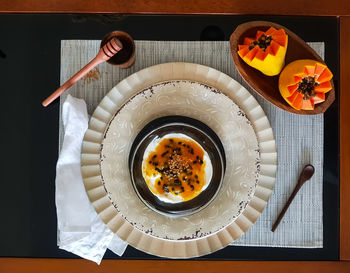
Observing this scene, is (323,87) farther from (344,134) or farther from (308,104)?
(344,134)

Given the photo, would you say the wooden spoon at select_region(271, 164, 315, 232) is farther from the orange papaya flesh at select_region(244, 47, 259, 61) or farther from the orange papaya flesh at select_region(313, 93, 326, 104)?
the orange papaya flesh at select_region(244, 47, 259, 61)

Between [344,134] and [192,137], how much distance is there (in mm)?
358

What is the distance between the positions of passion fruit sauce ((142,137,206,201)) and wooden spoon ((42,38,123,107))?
0.74 ft

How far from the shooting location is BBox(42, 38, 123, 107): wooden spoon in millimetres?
737

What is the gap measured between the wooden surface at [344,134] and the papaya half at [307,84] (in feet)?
0.49

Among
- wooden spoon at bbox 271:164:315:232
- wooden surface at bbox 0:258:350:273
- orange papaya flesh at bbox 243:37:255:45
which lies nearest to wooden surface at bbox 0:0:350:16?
orange papaya flesh at bbox 243:37:255:45

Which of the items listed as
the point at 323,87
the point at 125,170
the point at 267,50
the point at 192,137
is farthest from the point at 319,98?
the point at 125,170

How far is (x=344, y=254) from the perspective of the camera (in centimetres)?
85

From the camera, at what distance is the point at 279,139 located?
33.6 inches

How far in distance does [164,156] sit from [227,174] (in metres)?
0.15

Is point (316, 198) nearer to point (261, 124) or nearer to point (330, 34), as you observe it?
point (261, 124)

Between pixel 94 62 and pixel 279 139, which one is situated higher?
pixel 94 62

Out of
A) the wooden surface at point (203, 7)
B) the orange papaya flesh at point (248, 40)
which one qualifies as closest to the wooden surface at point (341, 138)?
the wooden surface at point (203, 7)

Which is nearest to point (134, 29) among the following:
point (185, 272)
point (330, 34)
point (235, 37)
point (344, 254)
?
point (235, 37)
